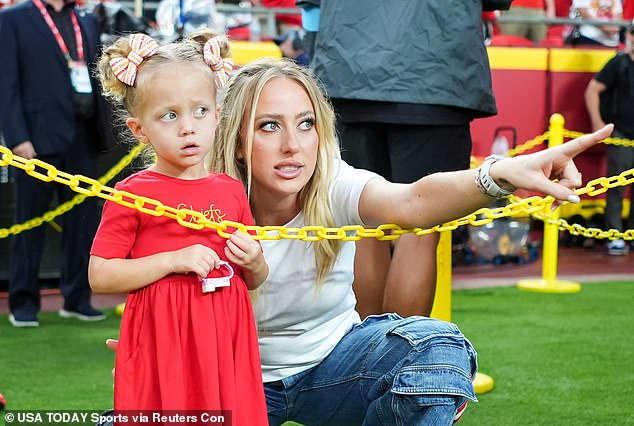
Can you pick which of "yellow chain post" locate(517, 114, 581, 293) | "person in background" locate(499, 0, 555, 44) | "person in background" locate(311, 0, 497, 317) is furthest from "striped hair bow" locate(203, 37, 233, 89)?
"person in background" locate(499, 0, 555, 44)

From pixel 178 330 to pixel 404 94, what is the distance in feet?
4.42

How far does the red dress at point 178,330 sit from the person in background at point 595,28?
25.9ft

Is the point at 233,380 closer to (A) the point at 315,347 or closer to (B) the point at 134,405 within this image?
(B) the point at 134,405

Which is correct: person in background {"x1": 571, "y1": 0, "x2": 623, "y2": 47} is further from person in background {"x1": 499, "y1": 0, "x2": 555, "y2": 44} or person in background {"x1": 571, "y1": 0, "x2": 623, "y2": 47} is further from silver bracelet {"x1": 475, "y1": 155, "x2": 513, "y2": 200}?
silver bracelet {"x1": 475, "y1": 155, "x2": 513, "y2": 200}

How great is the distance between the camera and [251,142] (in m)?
2.56

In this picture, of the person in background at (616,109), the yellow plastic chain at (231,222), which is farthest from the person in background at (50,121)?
the person in background at (616,109)

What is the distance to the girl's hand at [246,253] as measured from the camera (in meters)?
2.27

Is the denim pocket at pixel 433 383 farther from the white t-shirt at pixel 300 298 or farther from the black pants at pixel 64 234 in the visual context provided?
the black pants at pixel 64 234

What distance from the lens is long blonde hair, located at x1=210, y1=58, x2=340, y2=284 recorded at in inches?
102

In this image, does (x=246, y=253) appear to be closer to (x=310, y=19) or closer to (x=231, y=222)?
(x=231, y=222)

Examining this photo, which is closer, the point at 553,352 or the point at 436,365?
the point at 436,365

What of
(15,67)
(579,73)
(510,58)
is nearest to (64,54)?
(15,67)

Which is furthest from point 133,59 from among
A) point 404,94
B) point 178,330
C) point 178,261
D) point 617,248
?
point 617,248

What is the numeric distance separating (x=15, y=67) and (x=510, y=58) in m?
4.80
